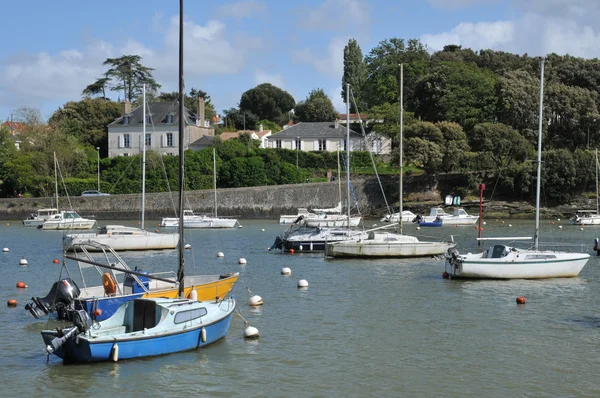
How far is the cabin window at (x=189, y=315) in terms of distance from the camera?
57.5 feet

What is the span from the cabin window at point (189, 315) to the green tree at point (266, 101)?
10630 cm

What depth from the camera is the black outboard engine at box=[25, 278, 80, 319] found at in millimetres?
21711

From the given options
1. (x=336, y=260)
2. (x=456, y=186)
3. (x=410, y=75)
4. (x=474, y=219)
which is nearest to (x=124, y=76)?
(x=410, y=75)

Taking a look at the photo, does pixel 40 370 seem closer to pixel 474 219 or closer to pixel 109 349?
pixel 109 349

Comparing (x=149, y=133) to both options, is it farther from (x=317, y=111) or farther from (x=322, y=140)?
(x=317, y=111)

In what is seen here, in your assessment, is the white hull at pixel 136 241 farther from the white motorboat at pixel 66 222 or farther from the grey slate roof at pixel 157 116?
the grey slate roof at pixel 157 116

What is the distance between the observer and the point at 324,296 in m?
26.6

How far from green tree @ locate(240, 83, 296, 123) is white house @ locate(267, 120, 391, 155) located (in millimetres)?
30133

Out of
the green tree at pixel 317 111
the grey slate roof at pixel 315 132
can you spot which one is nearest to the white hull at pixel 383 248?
the grey slate roof at pixel 315 132

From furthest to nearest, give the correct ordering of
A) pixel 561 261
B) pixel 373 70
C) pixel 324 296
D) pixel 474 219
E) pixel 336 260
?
pixel 373 70, pixel 474 219, pixel 336 260, pixel 561 261, pixel 324 296

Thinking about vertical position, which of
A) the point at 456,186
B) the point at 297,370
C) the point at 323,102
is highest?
the point at 323,102

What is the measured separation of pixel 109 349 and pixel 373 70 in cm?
9235

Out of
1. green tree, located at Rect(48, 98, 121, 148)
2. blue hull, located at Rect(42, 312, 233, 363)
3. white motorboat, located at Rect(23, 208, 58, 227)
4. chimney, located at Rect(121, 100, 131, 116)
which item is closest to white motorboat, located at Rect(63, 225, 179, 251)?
blue hull, located at Rect(42, 312, 233, 363)

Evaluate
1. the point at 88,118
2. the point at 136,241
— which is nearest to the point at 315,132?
the point at 88,118
